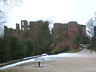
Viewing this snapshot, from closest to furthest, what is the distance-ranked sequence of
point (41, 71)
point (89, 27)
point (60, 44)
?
point (41, 71)
point (60, 44)
point (89, 27)

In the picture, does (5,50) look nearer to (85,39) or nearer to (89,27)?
(89,27)

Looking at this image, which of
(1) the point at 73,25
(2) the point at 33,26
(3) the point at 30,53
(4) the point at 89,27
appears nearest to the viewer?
(3) the point at 30,53

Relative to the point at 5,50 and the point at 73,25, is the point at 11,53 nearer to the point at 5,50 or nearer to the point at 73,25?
the point at 5,50

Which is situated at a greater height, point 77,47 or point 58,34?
point 58,34

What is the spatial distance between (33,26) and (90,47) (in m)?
28.4

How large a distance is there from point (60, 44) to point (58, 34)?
2859 mm

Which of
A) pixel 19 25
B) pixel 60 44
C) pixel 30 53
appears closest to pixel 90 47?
pixel 60 44

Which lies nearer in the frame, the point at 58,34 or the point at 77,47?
the point at 58,34

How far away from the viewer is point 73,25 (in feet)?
254

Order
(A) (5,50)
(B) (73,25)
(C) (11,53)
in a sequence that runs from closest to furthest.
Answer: (A) (5,50)
(C) (11,53)
(B) (73,25)

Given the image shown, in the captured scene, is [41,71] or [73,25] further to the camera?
[73,25]

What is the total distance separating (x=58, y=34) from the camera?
5734cm

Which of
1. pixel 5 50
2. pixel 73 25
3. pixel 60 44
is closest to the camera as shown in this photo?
pixel 5 50

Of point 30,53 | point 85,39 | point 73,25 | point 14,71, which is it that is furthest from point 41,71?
point 85,39
